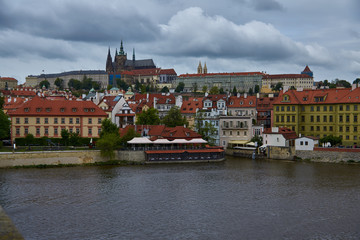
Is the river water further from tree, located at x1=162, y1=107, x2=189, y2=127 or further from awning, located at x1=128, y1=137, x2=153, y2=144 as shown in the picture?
tree, located at x1=162, y1=107, x2=189, y2=127

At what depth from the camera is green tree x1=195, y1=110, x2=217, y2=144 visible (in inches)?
2876

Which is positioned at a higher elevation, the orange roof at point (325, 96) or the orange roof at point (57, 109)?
the orange roof at point (325, 96)

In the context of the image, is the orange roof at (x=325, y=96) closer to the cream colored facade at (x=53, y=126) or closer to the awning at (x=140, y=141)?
the awning at (x=140, y=141)

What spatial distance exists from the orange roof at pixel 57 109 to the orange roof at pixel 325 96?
32.0 metres

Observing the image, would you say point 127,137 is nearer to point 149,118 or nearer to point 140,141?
point 140,141

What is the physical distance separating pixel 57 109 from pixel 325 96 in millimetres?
44031

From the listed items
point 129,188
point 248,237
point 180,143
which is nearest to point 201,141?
point 180,143

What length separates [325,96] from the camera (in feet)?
A: 243

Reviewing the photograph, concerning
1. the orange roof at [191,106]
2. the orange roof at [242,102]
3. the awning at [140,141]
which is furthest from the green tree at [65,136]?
the orange roof at [242,102]

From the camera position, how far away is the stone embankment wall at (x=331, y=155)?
61.0 metres

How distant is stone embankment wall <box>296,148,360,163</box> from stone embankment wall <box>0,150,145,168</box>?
79.1ft

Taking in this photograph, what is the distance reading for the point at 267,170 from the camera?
54750 millimetres

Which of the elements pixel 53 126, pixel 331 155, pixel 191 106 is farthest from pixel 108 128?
pixel 331 155

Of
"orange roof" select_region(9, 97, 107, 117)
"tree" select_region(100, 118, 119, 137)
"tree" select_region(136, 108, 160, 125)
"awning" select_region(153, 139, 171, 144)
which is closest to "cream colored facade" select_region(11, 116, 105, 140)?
"orange roof" select_region(9, 97, 107, 117)
